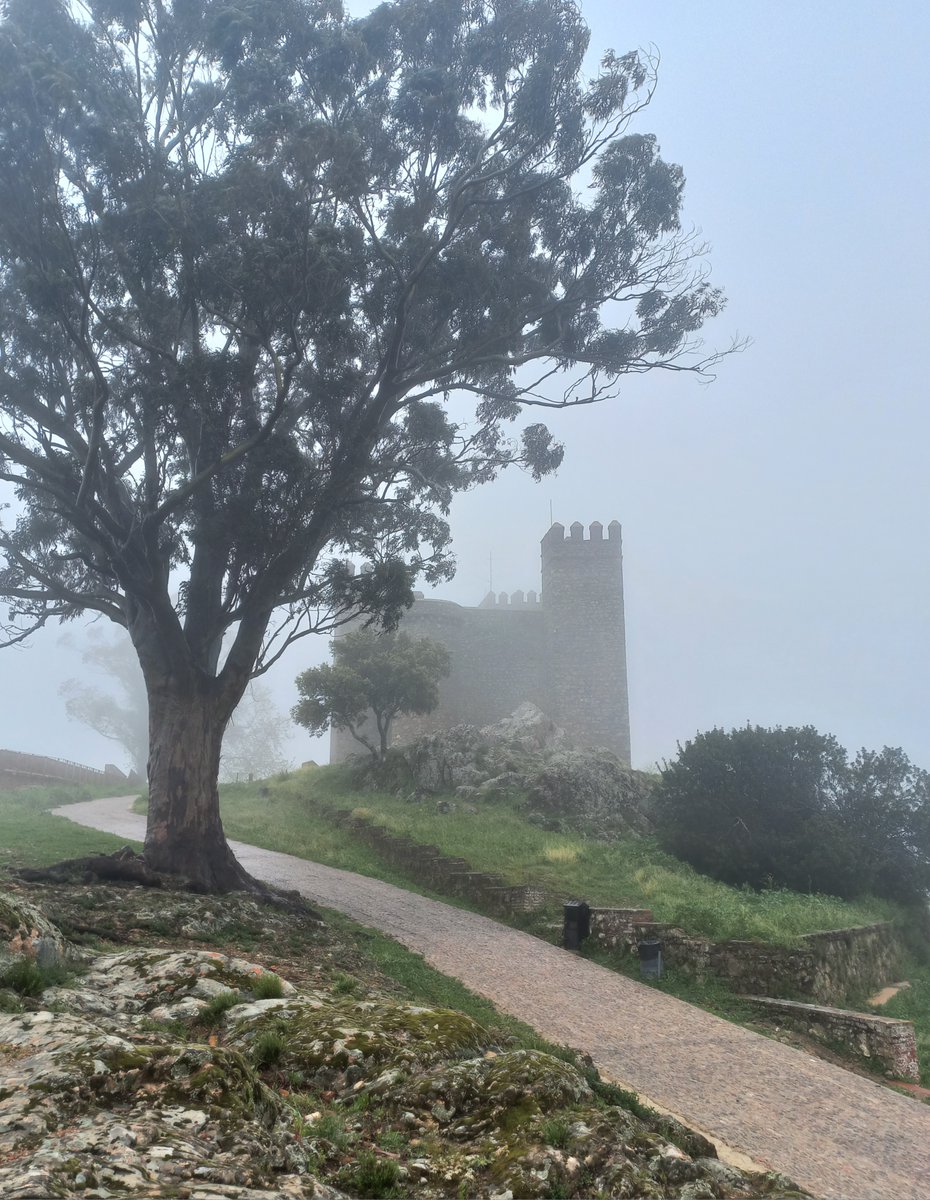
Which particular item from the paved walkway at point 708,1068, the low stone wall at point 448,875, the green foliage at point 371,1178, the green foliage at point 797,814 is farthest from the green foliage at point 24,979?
the green foliage at point 797,814

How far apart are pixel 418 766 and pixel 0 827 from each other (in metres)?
12.4

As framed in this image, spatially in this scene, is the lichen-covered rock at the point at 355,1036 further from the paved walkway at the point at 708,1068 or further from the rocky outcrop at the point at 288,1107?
the paved walkway at the point at 708,1068

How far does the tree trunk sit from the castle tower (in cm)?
2923

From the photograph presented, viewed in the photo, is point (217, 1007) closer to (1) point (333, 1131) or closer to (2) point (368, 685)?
(1) point (333, 1131)

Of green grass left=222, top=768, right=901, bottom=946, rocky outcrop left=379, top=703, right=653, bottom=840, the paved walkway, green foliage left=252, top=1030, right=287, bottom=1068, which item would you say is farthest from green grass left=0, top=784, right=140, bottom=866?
green foliage left=252, top=1030, right=287, bottom=1068

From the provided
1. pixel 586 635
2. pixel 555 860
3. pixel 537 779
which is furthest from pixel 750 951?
pixel 586 635

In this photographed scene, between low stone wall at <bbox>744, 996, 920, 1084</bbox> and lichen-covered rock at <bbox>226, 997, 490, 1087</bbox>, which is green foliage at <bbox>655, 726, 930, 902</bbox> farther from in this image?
lichen-covered rock at <bbox>226, 997, 490, 1087</bbox>

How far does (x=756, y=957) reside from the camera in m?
12.2

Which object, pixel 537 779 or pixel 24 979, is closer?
pixel 24 979

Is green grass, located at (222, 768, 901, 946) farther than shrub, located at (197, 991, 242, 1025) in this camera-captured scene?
Yes

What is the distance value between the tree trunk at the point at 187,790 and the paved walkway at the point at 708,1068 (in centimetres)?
252

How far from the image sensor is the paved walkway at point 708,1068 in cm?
638

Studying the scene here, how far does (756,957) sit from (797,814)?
867 cm

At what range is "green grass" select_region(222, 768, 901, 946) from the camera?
542 inches
